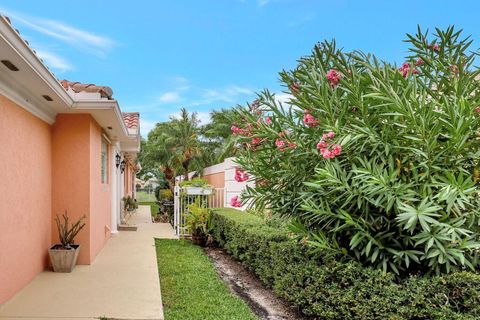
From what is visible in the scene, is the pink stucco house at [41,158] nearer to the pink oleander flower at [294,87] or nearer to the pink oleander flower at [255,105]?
the pink oleander flower at [255,105]

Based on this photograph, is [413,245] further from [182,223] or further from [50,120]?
[182,223]

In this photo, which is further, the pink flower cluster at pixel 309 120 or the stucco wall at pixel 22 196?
the stucco wall at pixel 22 196

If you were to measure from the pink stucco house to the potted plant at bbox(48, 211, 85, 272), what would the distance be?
17 cm

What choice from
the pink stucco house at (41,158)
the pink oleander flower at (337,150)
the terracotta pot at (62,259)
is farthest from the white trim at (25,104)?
the pink oleander flower at (337,150)

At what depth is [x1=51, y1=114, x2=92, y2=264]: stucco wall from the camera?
8211 millimetres

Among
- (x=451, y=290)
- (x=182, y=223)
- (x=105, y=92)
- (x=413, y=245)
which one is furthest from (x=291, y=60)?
(x=182, y=223)

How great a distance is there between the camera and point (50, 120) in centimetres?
791

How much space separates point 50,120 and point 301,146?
5364 mm

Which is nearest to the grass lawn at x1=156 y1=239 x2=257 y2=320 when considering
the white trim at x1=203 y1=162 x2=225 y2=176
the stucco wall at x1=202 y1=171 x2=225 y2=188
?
the stucco wall at x1=202 y1=171 x2=225 y2=188

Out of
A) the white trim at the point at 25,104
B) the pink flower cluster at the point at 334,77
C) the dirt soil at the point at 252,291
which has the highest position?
the white trim at the point at 25,104

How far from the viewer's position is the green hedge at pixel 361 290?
13.1 ft

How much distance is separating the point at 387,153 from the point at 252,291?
13.0ft

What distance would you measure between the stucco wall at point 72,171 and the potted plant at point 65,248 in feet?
0.47

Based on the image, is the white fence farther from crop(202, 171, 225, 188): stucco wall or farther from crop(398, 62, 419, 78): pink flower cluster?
crop(398, 62, 419, 78): pink flower cluster
